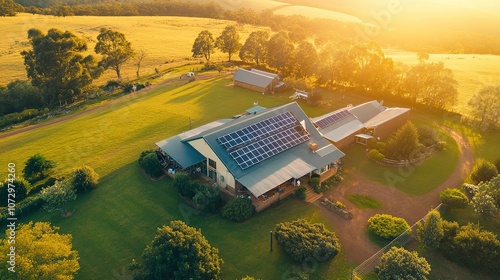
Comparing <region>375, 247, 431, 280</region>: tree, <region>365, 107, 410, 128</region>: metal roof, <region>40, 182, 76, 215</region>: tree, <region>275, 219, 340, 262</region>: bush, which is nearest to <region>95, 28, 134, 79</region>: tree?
<region>40, 182, 76, 215</region>: tree

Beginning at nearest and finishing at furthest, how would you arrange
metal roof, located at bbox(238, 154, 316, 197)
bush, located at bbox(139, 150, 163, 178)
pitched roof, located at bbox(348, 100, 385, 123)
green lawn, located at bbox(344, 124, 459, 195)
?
1. metal roof, located at bbox(238, 154, 316, 197)
2. green lawn, located at bbox(344, 124, 459, 195)
3. bush, located at bbox(139, 150, 163, 178)
4. pitched roof, located at bbox(348, 100, 385, 123)

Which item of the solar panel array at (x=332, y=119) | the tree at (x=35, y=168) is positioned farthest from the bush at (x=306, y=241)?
the tree at (x=35, y=168)

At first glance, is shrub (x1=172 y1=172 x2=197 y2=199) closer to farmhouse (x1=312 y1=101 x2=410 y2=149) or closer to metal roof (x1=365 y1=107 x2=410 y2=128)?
farmhouse (x1=312 y1=101 x2=410 y2=149)

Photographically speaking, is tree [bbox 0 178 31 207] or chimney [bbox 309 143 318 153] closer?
tree [bbox 0 178 31 207]

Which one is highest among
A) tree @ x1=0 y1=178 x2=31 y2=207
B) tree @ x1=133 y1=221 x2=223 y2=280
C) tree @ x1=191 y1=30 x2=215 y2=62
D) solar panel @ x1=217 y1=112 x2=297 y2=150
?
tree @ x1=191 y1=30 x2=215 y2=62

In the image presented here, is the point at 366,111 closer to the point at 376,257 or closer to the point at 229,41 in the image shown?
the point at 376,257

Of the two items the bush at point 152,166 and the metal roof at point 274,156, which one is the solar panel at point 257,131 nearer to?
the metal roof at point 274,156

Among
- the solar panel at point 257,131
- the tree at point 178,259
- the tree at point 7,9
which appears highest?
the tree at point 7,9

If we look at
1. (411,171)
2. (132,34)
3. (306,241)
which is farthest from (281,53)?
(132,34)
